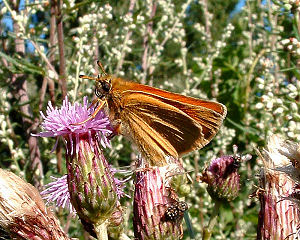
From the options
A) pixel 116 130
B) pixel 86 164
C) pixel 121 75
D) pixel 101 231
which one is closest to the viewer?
pixel 101 231

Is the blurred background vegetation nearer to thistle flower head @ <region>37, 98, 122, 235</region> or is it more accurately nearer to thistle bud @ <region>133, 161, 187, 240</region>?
thistle bud @ <region>133, 161, 187, 240</region>

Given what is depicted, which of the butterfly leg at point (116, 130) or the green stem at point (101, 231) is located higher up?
the butterfly leg at point (116, 130)

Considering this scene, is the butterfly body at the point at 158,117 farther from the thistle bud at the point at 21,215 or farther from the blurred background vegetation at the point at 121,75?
the thistle bud at the point at 21,215

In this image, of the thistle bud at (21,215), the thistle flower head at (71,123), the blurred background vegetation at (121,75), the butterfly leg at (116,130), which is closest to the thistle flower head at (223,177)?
the blurred background vegetation at (121,75)

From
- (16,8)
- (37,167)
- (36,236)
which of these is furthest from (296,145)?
(16,8)

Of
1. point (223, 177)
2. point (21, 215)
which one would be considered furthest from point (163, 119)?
point (21, 215)

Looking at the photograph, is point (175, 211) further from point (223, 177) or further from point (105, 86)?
point (105, 86)
